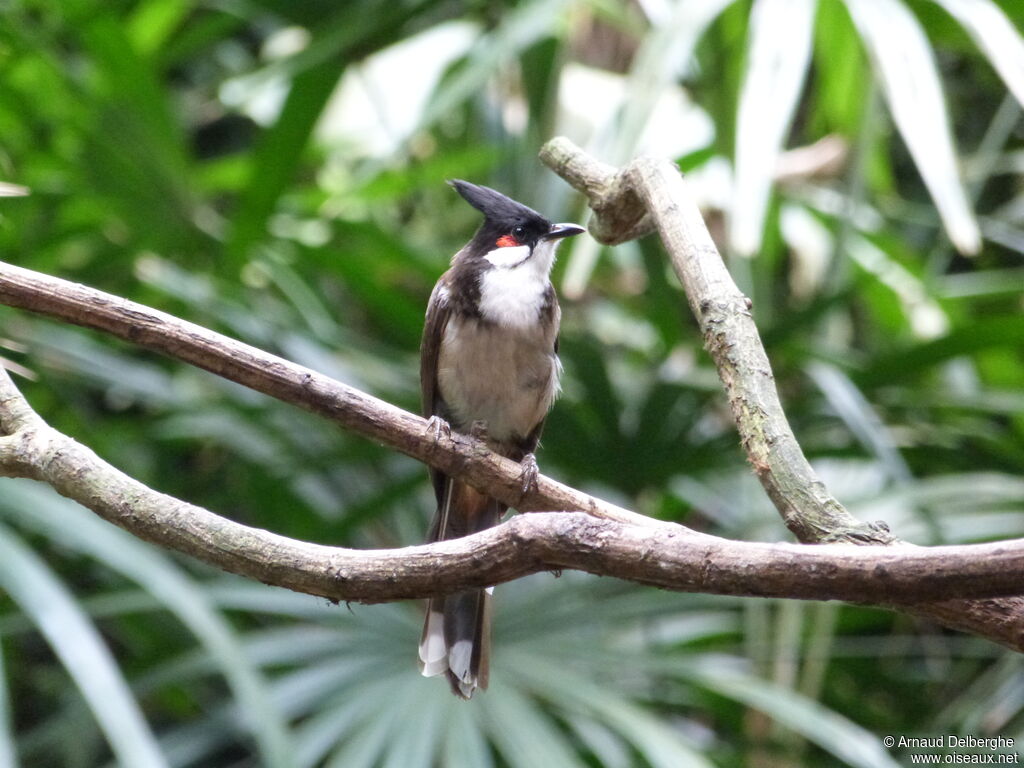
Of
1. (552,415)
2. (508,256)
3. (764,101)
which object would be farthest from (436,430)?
(552,415)

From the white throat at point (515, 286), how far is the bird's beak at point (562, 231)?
3cm

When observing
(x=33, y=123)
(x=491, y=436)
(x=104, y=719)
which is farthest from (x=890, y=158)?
(x=104, y=719)

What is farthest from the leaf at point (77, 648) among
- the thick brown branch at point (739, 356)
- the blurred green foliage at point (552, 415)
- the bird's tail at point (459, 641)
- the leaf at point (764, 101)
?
the leaf at point (764, 101)

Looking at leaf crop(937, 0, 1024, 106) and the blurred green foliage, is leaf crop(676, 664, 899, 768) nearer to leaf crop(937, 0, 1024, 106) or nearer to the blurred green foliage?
the blurred green foliage

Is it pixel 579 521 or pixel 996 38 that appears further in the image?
pixel 996 38

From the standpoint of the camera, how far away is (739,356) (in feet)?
5.02

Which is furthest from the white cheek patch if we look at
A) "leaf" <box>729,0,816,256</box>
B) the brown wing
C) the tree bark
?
the tree bark

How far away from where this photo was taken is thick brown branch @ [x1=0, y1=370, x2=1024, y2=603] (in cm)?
111

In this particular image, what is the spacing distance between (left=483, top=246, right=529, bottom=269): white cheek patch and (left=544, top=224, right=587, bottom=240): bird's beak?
0.07 meters

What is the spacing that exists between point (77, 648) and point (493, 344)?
110 centimetres

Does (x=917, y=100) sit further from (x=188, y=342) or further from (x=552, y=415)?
(x=188, y=342)

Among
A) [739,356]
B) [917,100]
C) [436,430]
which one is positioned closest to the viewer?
[739,356]

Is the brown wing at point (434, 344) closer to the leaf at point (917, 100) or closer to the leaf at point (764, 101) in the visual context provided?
the leaf at point (764, 101)

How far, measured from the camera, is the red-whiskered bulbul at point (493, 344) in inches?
104
